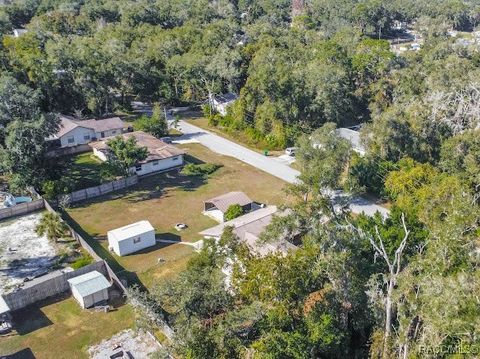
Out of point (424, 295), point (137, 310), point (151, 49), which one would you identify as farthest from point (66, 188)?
point (151, 49)

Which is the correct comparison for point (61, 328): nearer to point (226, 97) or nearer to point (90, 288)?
point (90, 288)

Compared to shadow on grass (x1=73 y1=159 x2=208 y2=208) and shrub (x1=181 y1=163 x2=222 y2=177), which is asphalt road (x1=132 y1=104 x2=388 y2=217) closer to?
shrub (x1=181 y1=163 x2=222 y2=177)

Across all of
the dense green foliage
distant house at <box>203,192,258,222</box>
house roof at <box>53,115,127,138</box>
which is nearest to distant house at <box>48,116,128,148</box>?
house roof at <box>53,115,127,138</box>

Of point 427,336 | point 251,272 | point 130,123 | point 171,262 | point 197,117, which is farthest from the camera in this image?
point 197,117

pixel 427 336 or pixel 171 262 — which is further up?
pixel 427 336

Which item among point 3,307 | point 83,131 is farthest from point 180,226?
point 83,131

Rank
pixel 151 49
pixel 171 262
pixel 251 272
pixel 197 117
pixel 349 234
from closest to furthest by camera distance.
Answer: pixel 251 272 < pixel 349 234 < pixel 171 262 < pixel 197 117 < pixel 151 49

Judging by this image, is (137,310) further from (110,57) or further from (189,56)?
(189,56)

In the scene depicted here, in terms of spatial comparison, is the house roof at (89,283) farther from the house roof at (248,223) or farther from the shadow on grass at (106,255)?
the house roof at (248,223)
